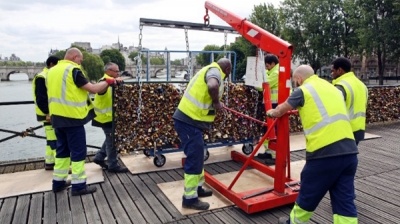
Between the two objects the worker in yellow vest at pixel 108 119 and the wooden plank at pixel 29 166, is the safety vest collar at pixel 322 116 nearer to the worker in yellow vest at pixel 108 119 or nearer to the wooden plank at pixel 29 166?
the worker in yellow vest at pixel 108 119

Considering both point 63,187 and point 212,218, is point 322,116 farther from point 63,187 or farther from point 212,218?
point 63,187

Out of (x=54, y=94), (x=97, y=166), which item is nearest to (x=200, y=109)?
(x=54, y=94)

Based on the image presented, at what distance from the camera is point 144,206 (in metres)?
3.89

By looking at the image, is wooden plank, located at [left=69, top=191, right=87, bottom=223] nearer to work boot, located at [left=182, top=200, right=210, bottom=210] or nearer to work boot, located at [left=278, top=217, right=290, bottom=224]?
work boot, located at [left=182, top=200, right=210, bottom=210]

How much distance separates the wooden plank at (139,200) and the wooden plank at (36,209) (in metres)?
1.10

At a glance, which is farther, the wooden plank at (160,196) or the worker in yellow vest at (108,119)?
the worker in yellow vest at (108,119)

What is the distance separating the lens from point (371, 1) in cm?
2886

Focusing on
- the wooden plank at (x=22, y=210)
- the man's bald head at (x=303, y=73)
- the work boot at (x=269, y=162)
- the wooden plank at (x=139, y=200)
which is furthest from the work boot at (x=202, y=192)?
the wooden plank at (x=22, y=210)

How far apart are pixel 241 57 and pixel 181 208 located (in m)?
42.5

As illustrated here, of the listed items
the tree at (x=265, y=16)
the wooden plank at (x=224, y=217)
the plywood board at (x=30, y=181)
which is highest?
the tree at (x=265, y=16)

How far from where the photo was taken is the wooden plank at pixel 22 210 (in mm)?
3544

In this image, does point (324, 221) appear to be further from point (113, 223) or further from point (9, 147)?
point (9, 147)

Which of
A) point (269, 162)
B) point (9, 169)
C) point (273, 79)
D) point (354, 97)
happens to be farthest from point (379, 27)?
point (9, 169)

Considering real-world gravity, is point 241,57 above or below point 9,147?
above
